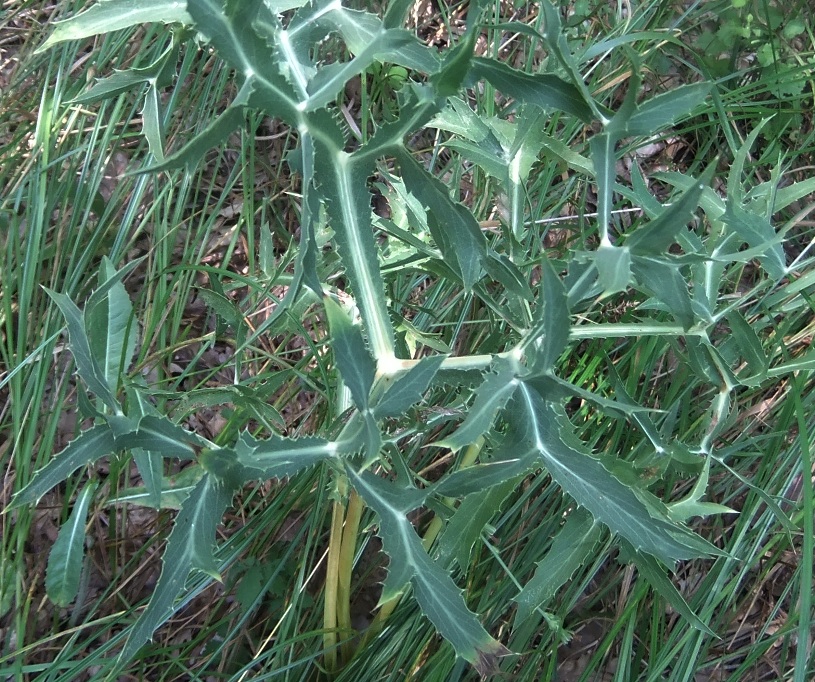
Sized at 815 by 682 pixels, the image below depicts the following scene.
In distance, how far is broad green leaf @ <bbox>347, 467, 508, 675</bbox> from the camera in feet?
2.60

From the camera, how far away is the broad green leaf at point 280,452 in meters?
0.72

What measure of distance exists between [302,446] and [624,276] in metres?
0.39

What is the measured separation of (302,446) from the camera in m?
0.76

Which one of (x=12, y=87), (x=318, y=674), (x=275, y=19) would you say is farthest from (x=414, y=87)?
(x=12, y=87)

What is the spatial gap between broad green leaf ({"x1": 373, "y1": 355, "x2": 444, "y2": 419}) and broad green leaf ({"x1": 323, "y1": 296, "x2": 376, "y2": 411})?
0.10 feet

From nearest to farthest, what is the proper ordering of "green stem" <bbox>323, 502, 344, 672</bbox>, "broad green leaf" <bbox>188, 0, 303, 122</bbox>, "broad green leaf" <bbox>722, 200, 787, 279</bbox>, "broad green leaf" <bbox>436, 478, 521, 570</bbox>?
"broad green leaf" <bbox>188, 0, 303, 122</bbox>, "broad green leaf" <bbox>436, 478, 521, 570</bbox>, "broad green leaf" <bbox>722, 200, 787, 279</bbox>, "green stem" <bbox>323, 502, 344, 672</bbox>

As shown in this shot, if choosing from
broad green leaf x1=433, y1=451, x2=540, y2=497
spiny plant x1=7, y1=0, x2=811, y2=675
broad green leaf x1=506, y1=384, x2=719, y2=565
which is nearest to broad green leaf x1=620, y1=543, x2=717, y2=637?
spiny plant x1=7, y1=0, x2=811, y2=675

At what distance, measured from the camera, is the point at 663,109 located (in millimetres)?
719

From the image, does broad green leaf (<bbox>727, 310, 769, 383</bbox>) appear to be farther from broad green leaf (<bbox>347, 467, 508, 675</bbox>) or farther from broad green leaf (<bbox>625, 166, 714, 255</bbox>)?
broad green leaf (<bbox>347, 467, 508, 675</bbox>)

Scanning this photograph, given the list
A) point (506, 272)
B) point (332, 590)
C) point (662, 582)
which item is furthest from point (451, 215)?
point (332, 590)

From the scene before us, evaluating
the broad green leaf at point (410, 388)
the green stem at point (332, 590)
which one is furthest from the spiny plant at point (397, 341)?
the green stem at point (332, 590)

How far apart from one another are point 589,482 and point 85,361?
597mm

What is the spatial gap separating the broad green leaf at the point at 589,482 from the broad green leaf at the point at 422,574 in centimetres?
15

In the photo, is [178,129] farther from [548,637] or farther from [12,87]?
[548,637]
